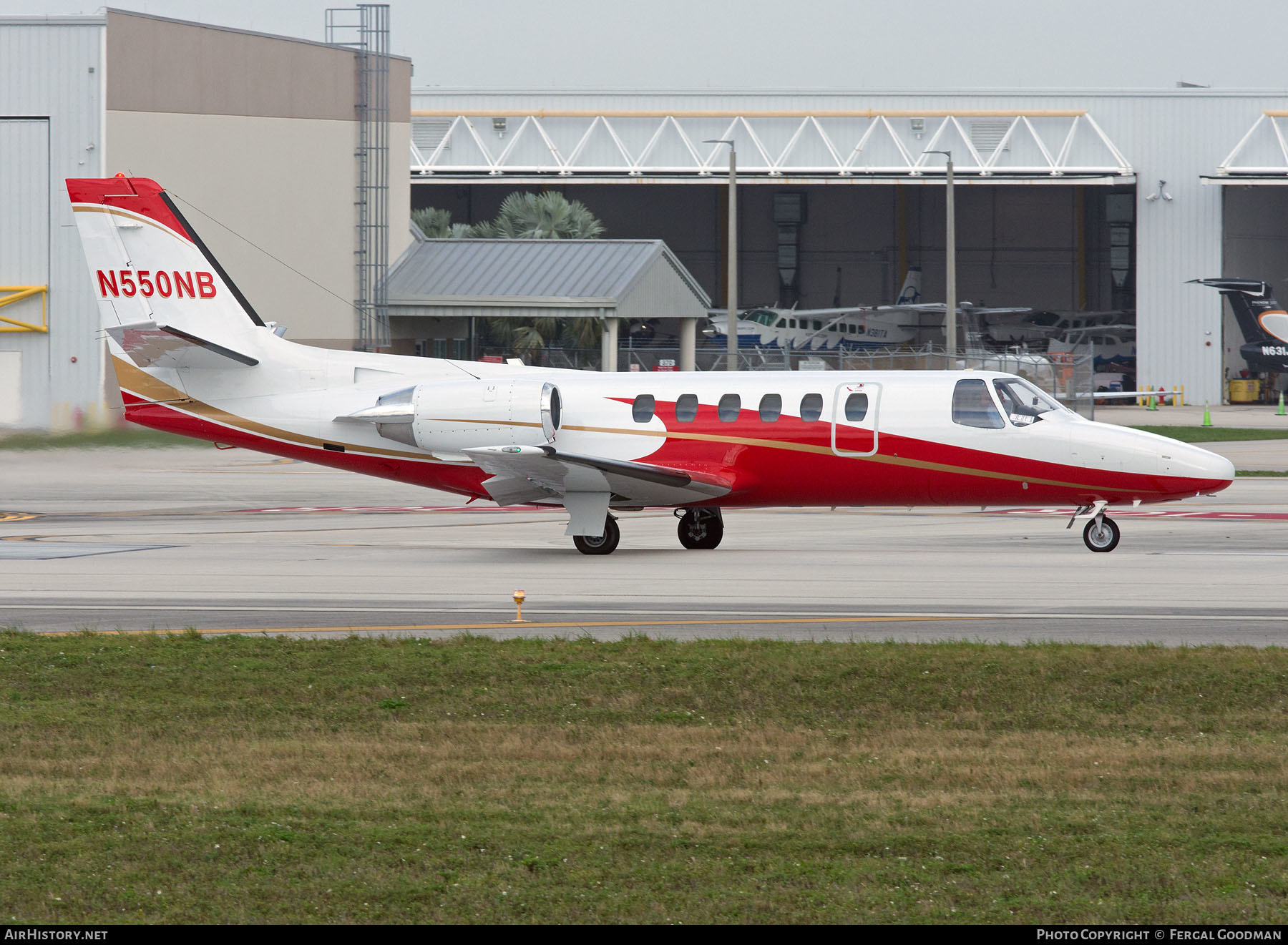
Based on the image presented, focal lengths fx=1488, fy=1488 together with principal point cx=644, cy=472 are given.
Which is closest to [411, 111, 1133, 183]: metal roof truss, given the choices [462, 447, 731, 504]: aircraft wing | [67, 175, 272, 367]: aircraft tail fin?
[67, 175, 272, 367]: aircraft tail fin

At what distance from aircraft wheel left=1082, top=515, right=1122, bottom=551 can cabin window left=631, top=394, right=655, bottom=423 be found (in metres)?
7.03

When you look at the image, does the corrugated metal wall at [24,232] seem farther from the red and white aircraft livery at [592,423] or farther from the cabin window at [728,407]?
the cabin window at [728,407]

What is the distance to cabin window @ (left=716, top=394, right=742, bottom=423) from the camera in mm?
23625

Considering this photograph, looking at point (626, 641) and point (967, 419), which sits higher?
point (967, 419)

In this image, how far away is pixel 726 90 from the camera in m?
82.4

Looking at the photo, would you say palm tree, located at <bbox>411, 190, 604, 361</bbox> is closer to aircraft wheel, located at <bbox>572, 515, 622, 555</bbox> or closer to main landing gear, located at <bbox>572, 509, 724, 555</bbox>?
main landing gear, located at <bbox>572, 509, 724, 555</bbox>

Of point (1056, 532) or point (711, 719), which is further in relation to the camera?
point (1056, 532)

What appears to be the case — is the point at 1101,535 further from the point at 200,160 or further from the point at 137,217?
the point at 200,160

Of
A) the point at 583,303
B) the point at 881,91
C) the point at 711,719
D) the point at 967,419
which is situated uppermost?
the point at 881,91

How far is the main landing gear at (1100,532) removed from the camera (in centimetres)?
2270

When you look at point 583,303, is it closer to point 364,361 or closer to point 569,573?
point 364,361

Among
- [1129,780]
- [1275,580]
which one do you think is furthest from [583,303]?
[1129,780]

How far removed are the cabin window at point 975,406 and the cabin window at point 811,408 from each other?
2.07 m

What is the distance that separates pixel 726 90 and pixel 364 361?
2408 inches
